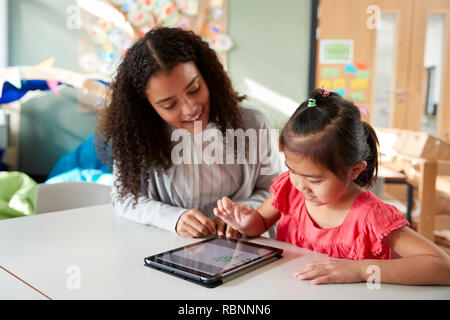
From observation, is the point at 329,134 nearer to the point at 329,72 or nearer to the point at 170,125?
the point at 170,125

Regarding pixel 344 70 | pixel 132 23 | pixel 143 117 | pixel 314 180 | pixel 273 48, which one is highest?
pixel 132 23

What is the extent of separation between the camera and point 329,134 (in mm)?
886

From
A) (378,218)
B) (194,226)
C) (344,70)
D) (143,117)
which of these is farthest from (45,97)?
(378,218)

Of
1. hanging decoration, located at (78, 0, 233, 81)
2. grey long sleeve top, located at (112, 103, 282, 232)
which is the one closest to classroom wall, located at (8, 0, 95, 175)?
hanging decoration, located at (78, 0, 233, 81)

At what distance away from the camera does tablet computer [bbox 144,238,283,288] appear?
29.7 inches

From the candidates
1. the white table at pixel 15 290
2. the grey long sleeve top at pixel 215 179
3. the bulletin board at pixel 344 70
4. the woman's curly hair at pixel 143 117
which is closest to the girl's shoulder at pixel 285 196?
the grey long sleeve top at pixel 215 179

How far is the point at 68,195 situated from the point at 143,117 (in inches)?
19.8

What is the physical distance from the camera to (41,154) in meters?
3.99

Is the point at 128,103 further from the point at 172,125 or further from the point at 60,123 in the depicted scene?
the point at 60,123

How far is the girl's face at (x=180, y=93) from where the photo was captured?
1149 millimetres

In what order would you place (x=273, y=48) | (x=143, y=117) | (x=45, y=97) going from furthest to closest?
1. (x=45, y=97)
2. (x=273, y=48)
3. (x=143, y=117)

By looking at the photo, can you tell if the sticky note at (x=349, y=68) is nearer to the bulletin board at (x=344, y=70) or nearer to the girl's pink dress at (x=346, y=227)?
the bulletin board at (x=344, y=70)
